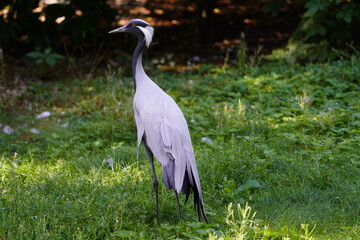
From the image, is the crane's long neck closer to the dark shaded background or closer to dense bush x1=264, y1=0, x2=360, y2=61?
the dark shaded background

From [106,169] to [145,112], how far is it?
1055mm

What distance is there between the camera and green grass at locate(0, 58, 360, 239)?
3.52 meters

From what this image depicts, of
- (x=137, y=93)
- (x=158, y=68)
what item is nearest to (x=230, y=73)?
(x=158, y=68)

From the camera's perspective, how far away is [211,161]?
4.42 m

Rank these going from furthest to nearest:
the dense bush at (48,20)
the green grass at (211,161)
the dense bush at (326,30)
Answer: the dense bush at (48,20), the dense bush at (326,30), the green grass at (211,161)

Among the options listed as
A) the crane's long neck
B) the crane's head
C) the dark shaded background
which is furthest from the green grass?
the crane's head

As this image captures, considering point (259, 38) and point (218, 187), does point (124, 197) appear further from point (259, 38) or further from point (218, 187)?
point (259, 38)

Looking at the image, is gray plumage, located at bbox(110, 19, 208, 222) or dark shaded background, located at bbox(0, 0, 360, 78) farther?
dark shaded background, located at bbox(0, 0, 360, 78)

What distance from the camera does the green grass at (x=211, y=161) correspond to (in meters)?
3.52

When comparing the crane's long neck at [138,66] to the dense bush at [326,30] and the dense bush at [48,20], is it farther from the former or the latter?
the dense bush at [326,30]

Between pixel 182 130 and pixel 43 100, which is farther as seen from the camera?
pixel 43 100

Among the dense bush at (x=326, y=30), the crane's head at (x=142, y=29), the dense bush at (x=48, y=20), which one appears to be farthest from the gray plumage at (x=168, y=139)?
the dense bush at (x=326, y=30)

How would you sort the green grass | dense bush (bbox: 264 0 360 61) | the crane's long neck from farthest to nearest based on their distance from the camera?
dense bush (bbox: 264 0 360 61)
the crane's long neck
the green grass

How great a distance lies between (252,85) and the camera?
6.57 metres
